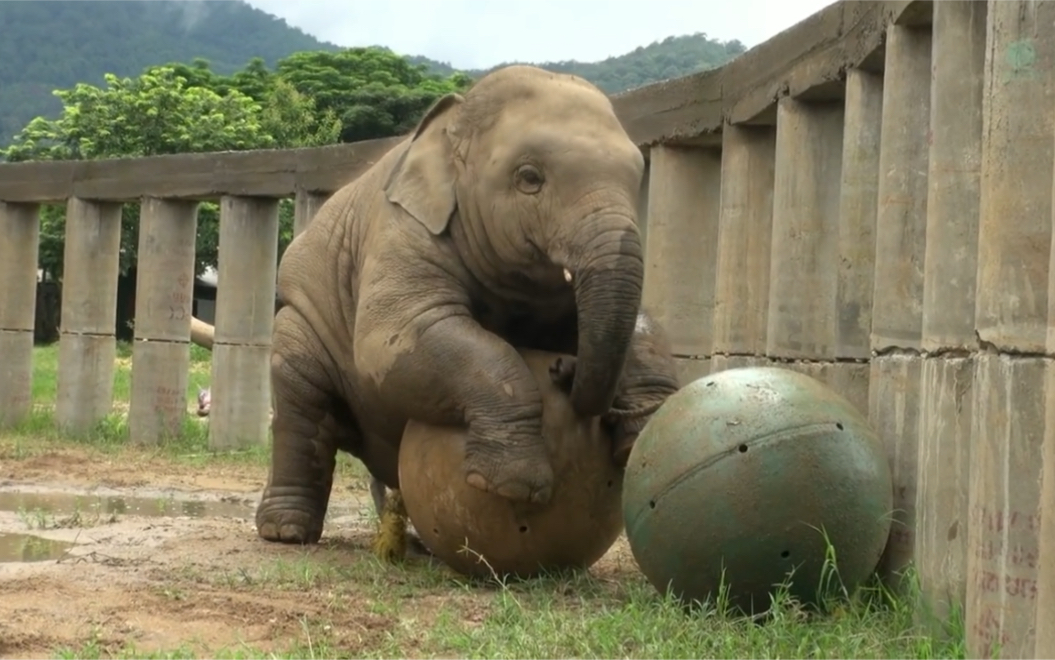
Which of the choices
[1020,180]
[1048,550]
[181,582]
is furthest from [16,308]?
[1048,550]

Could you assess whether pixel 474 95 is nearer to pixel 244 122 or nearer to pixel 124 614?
pixel 124 614

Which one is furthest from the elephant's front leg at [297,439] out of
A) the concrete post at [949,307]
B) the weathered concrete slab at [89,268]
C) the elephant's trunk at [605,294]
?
the weathered concrete slab at [89,268]

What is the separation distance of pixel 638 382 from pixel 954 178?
1.93 m

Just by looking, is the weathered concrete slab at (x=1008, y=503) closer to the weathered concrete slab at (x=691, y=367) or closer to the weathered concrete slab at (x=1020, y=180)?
the weathered concrete slab at (x=1020, y=180)

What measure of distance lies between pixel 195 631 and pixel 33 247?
46.7ft

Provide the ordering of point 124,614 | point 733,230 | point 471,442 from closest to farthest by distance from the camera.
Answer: point 124,614 < point 471,442 < point 733,230

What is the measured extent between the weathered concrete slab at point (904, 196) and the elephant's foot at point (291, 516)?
10.9 feet

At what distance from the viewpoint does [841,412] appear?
607 cm

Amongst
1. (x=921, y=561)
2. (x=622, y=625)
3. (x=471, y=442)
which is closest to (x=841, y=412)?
(x=921, y=561)

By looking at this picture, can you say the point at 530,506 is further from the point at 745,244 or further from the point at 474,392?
the point at 745,244

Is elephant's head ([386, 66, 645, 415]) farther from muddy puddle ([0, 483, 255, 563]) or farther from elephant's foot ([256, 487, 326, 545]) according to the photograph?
muddy puddle ([0, 483, 255, 563])

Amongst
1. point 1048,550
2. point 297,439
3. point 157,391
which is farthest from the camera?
point 157,391

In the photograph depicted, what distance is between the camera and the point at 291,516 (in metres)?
8.77

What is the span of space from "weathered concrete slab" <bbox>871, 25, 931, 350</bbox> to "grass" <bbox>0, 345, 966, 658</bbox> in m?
1.16
